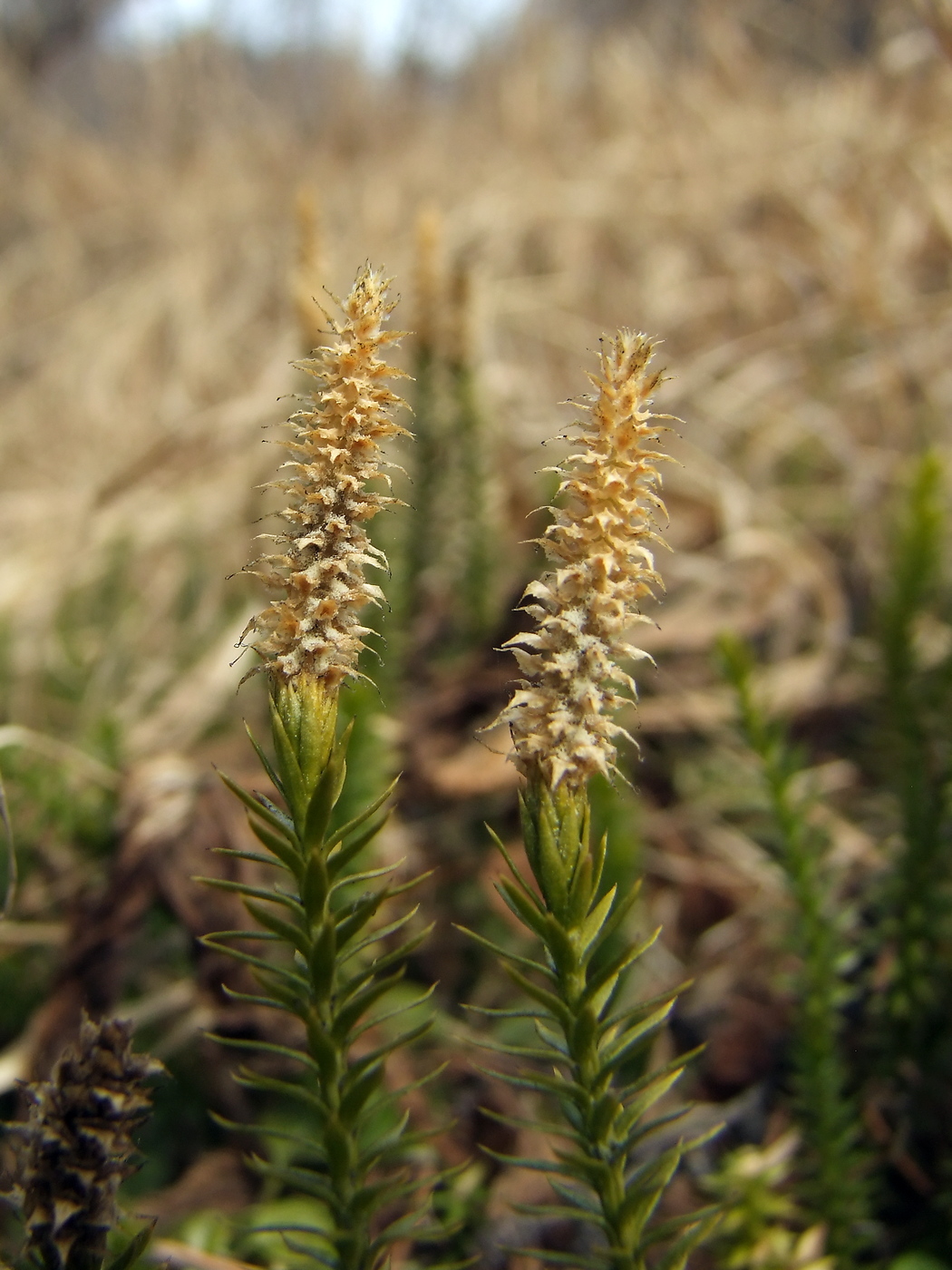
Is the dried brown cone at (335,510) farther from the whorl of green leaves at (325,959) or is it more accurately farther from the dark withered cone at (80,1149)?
the dark withered cone at (80,1149)

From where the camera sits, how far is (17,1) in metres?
6.89

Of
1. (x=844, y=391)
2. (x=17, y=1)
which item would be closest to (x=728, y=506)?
(x=844, y=391)

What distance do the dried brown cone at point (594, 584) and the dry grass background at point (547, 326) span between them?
0.78 m

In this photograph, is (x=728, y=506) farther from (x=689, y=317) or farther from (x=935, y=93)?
(x=935, y=93)

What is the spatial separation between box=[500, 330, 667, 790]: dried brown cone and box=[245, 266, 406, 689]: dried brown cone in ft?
0.36

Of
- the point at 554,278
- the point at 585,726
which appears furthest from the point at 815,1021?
the point at 554,278

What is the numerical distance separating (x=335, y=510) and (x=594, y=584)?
167 mm

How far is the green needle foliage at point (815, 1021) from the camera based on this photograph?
3.66 feet

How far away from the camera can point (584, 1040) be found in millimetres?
657

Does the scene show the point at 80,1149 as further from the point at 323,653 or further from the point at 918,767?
the point at 918,767

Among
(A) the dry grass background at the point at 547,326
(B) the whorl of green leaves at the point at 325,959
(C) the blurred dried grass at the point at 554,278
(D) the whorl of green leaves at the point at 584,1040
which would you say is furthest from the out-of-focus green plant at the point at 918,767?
(B) the whorl of green leaves at the point at 325,959

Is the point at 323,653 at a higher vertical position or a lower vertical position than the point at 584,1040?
higher

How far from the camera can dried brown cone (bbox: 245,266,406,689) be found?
0.61 m

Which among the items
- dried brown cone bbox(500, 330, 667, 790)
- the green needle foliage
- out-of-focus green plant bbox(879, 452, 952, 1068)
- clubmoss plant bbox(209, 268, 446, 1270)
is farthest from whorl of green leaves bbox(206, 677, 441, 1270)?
out-of-focus green plant bbox(879, 452, 952, 1068)
